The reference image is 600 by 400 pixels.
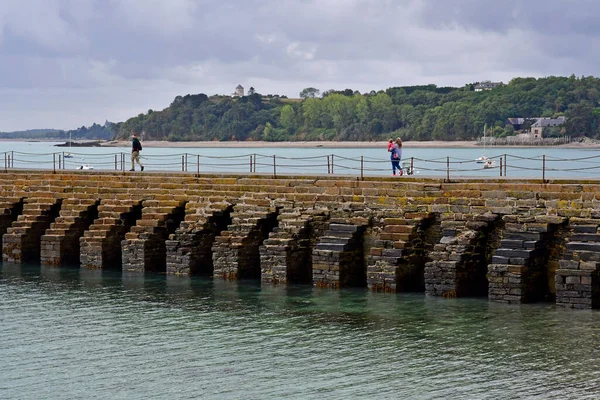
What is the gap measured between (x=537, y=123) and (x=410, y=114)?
22.2 m

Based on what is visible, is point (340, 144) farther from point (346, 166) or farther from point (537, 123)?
point (346, 166)

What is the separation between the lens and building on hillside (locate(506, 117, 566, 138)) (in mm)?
156375

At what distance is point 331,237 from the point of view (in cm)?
2912

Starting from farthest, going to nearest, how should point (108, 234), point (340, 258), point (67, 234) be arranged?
1. point (67, 234)
2. point (108, 234)
3. point (340, 258)

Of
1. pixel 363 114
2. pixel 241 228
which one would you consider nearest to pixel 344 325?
pixel 241 228

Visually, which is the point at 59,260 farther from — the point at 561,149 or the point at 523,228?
the point at 561,149

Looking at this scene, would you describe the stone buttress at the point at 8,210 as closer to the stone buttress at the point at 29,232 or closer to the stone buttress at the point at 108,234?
A: the stone buttress at the point at 29,232

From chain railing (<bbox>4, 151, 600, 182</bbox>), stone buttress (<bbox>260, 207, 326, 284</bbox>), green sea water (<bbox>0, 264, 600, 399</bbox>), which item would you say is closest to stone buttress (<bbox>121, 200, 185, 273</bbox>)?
chain railing (<bbox>4, 151, 600, 182</bbox>)

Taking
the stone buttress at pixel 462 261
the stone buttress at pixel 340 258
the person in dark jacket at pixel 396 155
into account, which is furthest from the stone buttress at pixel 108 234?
the stone buttress at pixel 462 261

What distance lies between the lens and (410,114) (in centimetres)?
17312

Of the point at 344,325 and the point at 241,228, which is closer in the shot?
the point at 344,325

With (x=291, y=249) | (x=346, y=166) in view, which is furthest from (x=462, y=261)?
(x=346, y=166)

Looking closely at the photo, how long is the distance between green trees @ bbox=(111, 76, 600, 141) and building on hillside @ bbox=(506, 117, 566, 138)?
1309 millimetres

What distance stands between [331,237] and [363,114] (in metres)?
150
